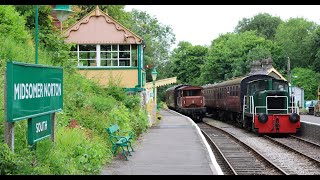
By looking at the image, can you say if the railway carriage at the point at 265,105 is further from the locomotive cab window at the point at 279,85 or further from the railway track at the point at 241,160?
the railway track at the point at 241,160

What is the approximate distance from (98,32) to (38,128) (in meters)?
19.3

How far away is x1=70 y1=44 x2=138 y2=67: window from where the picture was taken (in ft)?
96.0

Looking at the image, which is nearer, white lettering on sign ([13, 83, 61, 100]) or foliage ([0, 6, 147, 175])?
white lettering on sign ([13, 83, 61, 100])

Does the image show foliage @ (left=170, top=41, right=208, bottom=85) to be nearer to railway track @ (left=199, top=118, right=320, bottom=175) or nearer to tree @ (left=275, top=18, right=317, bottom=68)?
tree @ (left=275, top=18, right=317, bottom=68)

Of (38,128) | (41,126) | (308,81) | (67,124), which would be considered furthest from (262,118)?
(308,81)

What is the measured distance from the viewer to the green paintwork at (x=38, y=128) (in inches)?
387

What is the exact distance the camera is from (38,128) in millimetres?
10281

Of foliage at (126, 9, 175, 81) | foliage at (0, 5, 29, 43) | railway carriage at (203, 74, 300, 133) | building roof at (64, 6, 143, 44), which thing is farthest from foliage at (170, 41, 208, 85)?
foliage at (0, 5, 29, 43)

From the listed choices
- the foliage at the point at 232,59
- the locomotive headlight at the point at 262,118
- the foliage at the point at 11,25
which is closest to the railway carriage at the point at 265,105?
the locomotive headlight at the point at 262,118

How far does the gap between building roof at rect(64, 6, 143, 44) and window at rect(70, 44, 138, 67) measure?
0.39 metres

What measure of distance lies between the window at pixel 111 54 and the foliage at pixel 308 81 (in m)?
44.5

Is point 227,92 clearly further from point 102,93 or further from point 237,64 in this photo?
point 237,64

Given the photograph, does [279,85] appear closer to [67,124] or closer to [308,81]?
[67,124]

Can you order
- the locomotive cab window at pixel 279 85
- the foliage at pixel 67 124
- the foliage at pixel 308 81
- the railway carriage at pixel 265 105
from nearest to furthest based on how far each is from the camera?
1. the foliage at pixel 67 124
2. the railway carriage at pixel 265 105
3. the locomotive cab window at pixel 279 85
4. the foliage at pixel 308 81
